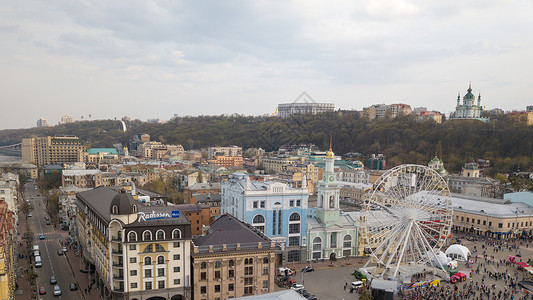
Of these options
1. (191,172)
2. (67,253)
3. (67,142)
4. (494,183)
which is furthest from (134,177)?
(494,183)

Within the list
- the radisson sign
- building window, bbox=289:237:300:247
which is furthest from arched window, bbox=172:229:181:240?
building window, bbox=289:237:300:247

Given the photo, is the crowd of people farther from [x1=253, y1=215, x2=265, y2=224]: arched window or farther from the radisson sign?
the radisson sign

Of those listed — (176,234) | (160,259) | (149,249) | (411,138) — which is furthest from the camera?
(411,138)

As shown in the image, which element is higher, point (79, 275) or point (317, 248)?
point (317, 248)

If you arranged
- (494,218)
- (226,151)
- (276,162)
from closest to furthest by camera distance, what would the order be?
1. (494,218)
2. (276,162)
3. (226,151)

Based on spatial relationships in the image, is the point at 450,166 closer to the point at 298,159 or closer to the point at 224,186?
the point at 298,159

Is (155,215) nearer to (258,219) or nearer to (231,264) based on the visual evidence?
(231,264)

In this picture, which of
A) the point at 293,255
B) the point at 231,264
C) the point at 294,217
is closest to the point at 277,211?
the point at 294,217
